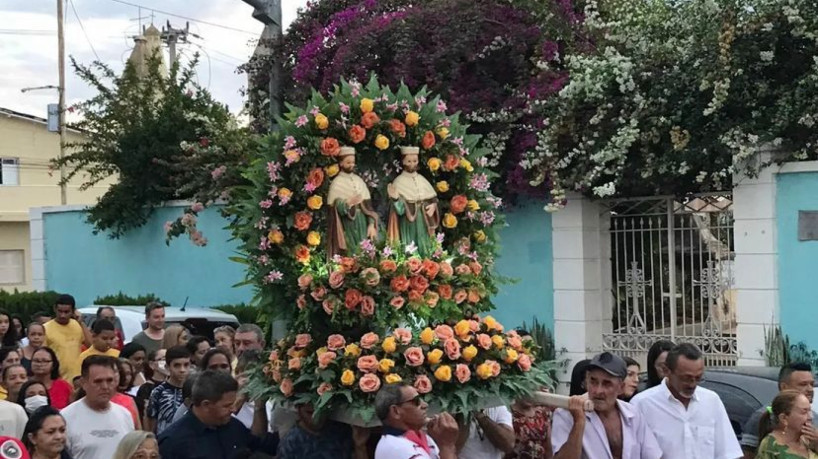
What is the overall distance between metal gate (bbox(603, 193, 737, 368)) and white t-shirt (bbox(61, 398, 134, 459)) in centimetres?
746

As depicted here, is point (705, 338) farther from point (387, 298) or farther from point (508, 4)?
point (387, 298)

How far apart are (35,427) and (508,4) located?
30.6ft

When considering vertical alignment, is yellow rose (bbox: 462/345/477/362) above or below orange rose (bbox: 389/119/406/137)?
below

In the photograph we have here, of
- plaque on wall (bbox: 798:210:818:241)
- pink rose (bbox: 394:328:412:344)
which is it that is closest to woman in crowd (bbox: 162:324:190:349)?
pink rose (bbox: 394:328:412:344)

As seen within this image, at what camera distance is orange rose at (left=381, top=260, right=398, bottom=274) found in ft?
21.5

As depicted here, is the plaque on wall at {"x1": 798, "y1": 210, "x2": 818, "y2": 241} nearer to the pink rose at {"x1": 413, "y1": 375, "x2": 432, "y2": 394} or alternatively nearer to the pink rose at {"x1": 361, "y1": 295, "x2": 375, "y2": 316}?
the pink rose at {"x1": 361, "y1": 295, "x2": 375, "y2": 316}

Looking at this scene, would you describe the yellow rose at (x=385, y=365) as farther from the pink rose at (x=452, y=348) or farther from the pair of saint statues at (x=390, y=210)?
the pair of saint statues at (x=390, y=210)

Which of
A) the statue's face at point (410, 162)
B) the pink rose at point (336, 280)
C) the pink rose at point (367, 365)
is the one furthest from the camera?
the statue's face at point (410, 162)

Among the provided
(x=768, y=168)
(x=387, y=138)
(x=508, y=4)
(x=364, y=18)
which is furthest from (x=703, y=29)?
(x=387, y=138)

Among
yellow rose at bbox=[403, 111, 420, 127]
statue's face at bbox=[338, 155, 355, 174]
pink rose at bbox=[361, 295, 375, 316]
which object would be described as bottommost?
pink rose at bbox=[361, 295, 375, 316]

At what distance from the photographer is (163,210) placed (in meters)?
19.1

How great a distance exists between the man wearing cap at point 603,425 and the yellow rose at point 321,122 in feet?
6.49

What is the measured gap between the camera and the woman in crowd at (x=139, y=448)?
5.97 metres

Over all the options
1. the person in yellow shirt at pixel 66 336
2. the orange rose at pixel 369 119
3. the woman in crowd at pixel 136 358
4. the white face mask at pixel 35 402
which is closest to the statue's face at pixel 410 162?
the orange rose at pixel 369 119
